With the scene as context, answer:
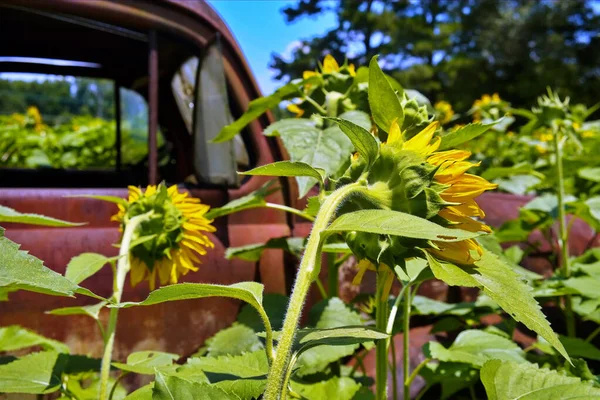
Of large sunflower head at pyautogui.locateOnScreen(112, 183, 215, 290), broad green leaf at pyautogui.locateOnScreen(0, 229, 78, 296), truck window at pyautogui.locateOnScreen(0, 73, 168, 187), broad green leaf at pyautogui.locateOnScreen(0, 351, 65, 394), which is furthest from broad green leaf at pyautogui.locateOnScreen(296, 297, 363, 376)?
truck window at pyautogui.locateOnScreen(0, 73, 168, 187)

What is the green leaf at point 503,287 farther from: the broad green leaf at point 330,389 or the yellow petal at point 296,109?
the yellow petal at point 296,109

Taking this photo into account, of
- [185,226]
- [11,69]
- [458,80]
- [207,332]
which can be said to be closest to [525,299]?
[185,226]

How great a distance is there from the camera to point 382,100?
65 centimetres

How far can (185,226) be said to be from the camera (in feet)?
2.98

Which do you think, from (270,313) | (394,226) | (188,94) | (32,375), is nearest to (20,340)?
(32,375)

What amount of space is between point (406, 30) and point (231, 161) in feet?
62.8

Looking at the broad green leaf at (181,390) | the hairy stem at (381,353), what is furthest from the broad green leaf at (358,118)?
the broad green leaf at (181,390)

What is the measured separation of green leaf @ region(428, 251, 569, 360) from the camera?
472 mm

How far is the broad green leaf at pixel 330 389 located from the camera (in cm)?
82

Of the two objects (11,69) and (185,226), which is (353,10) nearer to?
(11,69)

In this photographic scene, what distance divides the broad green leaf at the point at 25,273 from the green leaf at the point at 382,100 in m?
0.39

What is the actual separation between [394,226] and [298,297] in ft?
0.33

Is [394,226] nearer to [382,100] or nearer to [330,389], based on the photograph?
[382,100]

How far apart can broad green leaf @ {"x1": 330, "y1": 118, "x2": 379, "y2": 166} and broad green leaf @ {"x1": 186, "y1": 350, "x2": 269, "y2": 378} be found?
0.27 m
